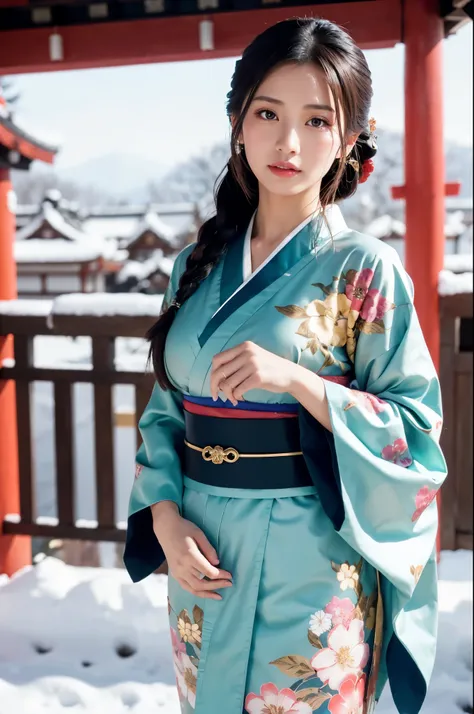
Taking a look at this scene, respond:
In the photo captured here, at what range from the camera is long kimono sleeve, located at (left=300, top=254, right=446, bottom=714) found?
1313 mm

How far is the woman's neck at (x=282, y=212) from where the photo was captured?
1.49 meters

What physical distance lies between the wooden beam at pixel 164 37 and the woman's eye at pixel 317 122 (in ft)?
6.38

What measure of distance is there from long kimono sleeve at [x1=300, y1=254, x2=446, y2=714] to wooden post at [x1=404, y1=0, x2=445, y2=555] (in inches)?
79.5

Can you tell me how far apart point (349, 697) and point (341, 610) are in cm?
19

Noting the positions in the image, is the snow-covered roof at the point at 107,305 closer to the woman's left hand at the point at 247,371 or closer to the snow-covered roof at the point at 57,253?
the woman's left hand at the point at 247,371

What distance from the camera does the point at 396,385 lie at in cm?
137

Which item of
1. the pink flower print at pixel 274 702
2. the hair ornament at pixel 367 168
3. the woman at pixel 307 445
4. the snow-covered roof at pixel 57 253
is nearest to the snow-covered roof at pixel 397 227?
the snow-covered roof at pixel 57 253

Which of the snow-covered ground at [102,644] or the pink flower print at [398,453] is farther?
the snow-covered ground at [102,644]

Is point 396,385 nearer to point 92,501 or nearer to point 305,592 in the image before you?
point 305,592

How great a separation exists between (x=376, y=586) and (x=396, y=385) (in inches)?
17.6

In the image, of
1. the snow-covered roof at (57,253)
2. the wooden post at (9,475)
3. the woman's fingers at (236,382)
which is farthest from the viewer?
the snow-covered roof at (57,253)

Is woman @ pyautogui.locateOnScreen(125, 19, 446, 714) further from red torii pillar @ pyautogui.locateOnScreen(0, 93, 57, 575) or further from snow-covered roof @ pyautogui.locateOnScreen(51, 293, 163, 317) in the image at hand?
red torii pillar @ pyautogui.locateOnScreen(0, 93, 57, 575)

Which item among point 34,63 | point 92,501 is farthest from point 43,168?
point 34,63

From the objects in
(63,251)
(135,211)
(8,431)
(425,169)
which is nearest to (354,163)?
(425,169)
